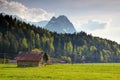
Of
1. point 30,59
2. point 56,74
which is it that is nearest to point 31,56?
point 30,59

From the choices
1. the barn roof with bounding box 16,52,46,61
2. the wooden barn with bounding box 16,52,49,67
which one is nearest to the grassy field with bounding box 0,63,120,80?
the wooden barn with bounding box 16,52,49,67

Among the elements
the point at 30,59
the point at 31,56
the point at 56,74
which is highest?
the point at 31,56

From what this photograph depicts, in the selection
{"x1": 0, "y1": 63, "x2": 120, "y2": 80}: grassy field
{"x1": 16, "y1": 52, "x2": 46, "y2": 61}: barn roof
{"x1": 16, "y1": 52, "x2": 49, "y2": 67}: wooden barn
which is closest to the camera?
{"x1": 0, "y1": 63, "x2": 120, "y2": 80}: grassy field

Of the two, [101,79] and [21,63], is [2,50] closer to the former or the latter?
[21,63]

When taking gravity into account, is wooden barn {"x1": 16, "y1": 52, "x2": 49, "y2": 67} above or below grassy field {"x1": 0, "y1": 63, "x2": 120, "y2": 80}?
above

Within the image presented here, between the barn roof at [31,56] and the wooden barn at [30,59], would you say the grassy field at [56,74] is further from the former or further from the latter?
the barn roof at [31,56]

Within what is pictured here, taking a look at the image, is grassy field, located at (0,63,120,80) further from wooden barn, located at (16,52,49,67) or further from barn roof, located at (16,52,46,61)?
barn roof, located at (16,52,46,61)

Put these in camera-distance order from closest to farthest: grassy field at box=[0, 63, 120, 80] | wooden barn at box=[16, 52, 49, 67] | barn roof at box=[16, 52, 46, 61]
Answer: grassy field at box=[0, 63, 120, 80], wooden barn at box=[16, 52, 49, 67], barn roof at box=[16, 52, 46, 61]

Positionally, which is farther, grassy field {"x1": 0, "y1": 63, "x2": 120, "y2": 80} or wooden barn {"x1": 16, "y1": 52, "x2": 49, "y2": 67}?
wooden barn {"x1": 16, "y1": 52, "x2": 49, "y2": 67}

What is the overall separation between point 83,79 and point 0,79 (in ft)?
42.1

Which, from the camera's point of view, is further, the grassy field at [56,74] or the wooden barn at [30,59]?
the wooden barn at [30,59]

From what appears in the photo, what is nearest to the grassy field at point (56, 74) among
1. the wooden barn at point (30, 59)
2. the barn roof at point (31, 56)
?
the wooden barn at point (30, 59)

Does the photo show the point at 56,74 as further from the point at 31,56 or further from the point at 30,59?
the point at 31,56

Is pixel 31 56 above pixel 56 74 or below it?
above
